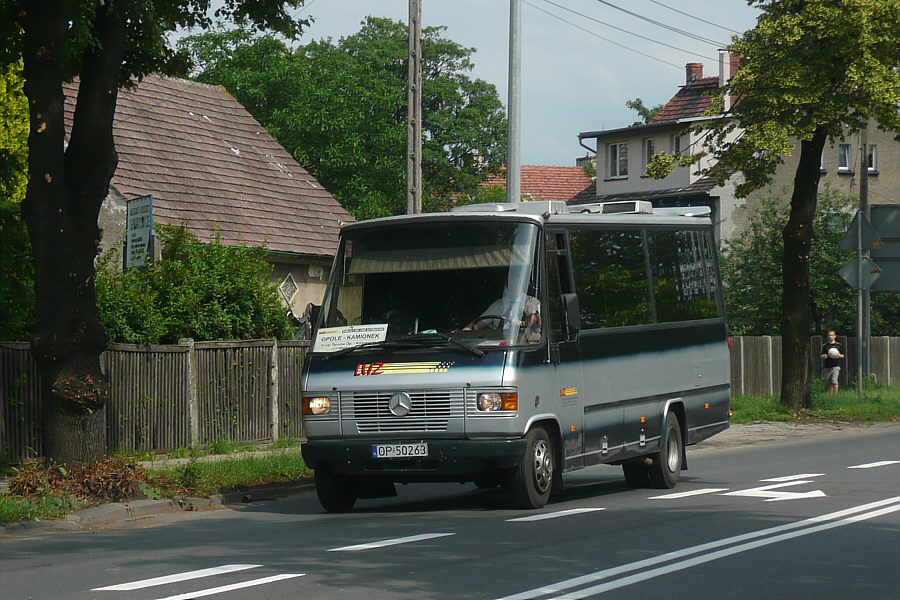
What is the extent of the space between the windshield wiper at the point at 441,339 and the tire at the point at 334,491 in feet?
5.26

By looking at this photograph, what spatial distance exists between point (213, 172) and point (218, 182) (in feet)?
1.37

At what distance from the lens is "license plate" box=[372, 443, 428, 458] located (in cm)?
1241

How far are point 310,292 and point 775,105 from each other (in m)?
12.4

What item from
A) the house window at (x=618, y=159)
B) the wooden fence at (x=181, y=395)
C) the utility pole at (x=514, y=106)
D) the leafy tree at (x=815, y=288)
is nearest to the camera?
the wooden fence at (x=181, y=395)

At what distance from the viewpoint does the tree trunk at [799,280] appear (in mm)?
26984

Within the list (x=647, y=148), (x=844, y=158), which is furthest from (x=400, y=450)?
(x=647, y=148)

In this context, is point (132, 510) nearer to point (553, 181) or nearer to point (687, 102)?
point (687, 102)

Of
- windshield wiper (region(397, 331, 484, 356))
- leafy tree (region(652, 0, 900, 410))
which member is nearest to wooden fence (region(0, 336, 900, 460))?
windshield wiper (region(397, 331, 484, 356))

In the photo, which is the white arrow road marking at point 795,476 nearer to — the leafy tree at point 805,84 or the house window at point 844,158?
the leafy tree at point 805,84

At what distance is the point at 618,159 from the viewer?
209ft

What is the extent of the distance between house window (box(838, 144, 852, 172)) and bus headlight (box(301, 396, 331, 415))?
1977 inches

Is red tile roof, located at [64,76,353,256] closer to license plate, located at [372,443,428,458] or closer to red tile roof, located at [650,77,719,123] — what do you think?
license plate, located at [372,443,428,458]

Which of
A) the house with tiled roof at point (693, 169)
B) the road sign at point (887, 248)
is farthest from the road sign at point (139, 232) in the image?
the house with tiled roof at point (693, 169)

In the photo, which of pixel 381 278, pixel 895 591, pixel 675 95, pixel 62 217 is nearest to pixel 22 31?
pixel 62 217
